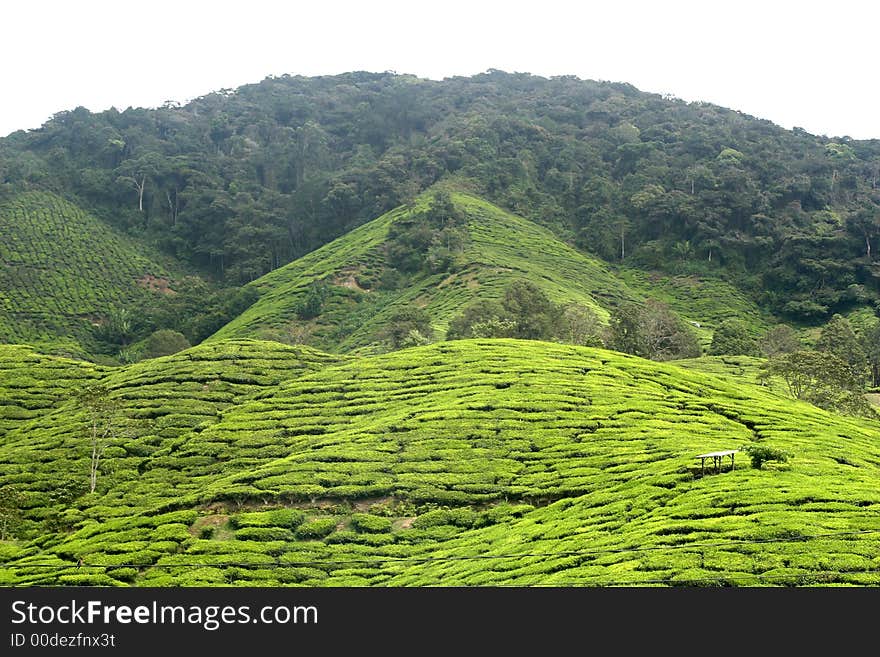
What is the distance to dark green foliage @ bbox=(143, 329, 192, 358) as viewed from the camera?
87.6 metres

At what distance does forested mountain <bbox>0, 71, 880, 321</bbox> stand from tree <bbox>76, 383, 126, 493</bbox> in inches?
3599

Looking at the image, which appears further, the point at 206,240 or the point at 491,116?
the point at 491,116

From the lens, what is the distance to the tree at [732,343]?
85.5m

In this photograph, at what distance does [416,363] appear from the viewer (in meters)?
52.6

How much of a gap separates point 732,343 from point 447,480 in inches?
2335

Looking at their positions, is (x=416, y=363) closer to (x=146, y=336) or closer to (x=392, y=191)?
(x=146, y=336)

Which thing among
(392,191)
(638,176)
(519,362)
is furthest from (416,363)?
(638,176)

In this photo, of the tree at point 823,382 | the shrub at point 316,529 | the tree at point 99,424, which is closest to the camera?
the shrub at point 316,529

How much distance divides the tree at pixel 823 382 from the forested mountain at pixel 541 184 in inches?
2373

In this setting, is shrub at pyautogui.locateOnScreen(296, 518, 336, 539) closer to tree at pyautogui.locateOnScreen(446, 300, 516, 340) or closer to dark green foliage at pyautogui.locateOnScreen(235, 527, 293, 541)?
dark green foliage at pyautogui.locateOnScreen(235, 527, 293, 541)

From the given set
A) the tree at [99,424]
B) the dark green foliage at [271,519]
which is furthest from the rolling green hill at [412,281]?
the dark green foliage at [271,519]

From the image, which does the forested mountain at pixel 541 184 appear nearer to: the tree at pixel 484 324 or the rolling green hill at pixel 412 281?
the rolling green hill at pixel 412 281

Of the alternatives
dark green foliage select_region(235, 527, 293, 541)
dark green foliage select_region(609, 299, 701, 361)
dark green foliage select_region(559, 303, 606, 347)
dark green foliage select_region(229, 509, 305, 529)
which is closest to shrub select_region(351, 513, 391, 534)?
dark green foliage select_region(229, 509, 305, 529)

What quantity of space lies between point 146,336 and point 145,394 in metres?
60.3
